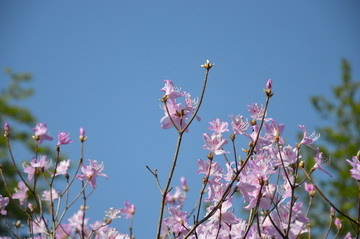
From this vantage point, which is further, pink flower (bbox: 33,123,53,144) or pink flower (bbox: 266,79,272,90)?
pink flower (bbox: 33,123,53,144)

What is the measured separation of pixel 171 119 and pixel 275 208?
0.73 meters

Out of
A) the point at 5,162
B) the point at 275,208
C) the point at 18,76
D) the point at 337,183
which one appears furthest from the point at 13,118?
the point at 275,208

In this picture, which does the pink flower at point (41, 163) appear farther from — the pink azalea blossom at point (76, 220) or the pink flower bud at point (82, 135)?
the pink azalea blossom at point (76, 220)

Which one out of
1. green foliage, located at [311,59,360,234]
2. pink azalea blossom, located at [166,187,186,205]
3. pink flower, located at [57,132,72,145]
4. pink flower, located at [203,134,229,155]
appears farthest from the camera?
green foliage, located at [311,59,360,234]

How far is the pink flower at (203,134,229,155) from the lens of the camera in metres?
1.93

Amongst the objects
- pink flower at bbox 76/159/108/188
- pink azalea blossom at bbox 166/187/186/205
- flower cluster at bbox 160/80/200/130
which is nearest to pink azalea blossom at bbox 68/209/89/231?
pink azalea blossom at bbox 166/187/186/205

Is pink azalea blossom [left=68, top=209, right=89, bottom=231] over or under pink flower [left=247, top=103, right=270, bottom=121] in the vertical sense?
over

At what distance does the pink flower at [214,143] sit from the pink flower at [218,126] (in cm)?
6

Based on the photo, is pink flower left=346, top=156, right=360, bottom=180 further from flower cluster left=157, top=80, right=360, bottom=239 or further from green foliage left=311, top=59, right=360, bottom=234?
green foliage left=311, top=59, right=360, bottom=234

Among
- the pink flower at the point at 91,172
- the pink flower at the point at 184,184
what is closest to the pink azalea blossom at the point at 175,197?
the pink flower at the point at 184,184

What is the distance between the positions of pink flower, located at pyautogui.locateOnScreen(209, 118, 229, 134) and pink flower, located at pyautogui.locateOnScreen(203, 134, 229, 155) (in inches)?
2.3

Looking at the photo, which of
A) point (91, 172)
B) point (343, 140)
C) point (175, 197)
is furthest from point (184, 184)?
point (343, 140)

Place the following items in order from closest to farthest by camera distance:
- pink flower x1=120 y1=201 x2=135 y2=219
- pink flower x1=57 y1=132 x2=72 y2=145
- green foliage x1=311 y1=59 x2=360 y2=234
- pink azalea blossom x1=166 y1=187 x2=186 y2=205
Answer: pink flower x1=57 y1=132 x2=72 y2=145 < pink flower x1=120 y1=201 x2=135 y2=219 < pink azalea blossom x1=166 y1=187 x2=186 y2=205 < green foliage x1=311 y1=59 x2=360 y2=234

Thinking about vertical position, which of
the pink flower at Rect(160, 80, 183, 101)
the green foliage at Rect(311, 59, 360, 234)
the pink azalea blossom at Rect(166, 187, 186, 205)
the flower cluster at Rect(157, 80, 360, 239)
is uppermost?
the green foliage at Rect(311, 59, 360, 234)
